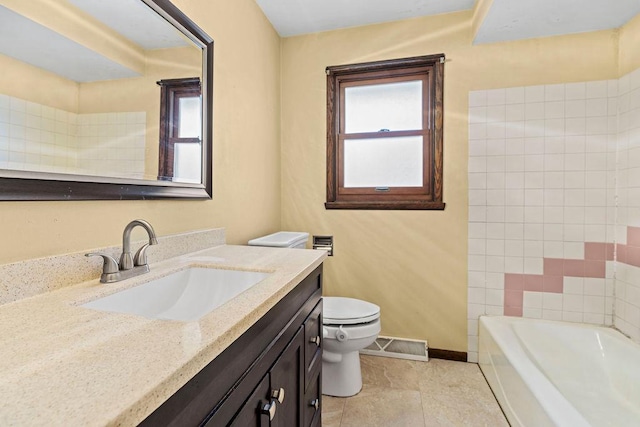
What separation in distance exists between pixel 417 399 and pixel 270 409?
1288 mm

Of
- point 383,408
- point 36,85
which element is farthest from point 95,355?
point 383,408

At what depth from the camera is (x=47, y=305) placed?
695 mm

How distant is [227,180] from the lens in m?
1.64

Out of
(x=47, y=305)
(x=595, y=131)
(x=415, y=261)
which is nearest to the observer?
(x=47, y=305)

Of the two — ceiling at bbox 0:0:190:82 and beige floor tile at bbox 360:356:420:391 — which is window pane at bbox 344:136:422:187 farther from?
ceiling at bbox 0:0:190:82

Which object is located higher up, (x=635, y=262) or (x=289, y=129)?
(x=289, y=129)

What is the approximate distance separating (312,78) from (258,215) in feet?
3.75

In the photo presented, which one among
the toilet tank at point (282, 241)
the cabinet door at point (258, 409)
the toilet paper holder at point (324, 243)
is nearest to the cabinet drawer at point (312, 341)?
the cabinet door at point (258, 409)

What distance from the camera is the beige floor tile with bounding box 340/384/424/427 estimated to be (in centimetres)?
153

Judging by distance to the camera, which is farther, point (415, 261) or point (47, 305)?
point (415, 261)

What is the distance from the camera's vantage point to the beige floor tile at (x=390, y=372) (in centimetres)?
183

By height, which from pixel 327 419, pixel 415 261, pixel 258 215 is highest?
pixel 258 215

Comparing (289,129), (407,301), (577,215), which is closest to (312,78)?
(289,129)

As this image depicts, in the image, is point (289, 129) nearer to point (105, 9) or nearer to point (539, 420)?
point (105, 9)
